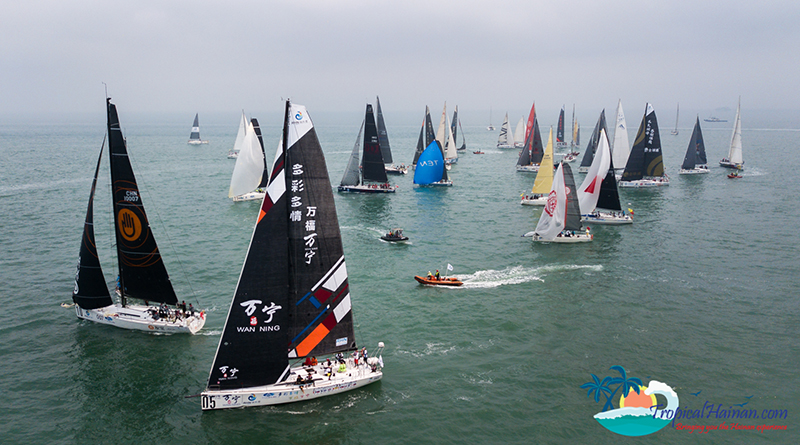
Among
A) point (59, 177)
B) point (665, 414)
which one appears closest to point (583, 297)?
point (665, 414)

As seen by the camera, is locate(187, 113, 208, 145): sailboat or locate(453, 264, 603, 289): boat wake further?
locate(187, 113, 208, 145): sailboat

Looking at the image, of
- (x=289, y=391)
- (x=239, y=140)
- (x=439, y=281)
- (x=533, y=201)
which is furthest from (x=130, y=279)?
(x=239, y=140)


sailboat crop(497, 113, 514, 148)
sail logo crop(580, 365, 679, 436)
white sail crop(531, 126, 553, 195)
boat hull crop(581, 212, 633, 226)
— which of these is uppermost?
sailboat crop(497, 113, 514, 148)

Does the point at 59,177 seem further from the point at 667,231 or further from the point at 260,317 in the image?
the point at 667,231

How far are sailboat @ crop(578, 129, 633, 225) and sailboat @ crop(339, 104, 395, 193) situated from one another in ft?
111

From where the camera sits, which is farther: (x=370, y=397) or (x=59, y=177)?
(x=59, y=177)

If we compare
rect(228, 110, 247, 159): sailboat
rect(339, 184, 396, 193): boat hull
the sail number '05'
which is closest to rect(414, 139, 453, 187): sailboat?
rect(339, 184, 396, 193): boat hull

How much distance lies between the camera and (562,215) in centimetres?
5738

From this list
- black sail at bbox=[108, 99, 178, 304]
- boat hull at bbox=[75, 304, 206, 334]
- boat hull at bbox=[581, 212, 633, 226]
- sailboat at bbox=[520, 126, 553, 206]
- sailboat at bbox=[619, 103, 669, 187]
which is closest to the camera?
black sail at bbox=[108, 99, 178, 304]

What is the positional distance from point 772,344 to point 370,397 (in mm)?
28522

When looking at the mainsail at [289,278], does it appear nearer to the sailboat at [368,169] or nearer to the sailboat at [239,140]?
the sailboat at [368,169]

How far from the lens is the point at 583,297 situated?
4222 centimetres

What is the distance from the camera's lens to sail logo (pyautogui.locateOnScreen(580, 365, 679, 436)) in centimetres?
2597

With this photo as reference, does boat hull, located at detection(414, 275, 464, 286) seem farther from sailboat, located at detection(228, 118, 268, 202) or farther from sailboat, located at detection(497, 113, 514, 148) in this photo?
sailboat, located at detection(497, 113, 514, 148)
